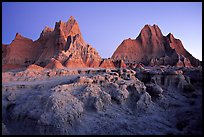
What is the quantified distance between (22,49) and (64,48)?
12.1 meters

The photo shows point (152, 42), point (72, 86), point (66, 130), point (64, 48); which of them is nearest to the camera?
point (66, 130)

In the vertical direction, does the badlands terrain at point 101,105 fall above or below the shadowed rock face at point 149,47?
below

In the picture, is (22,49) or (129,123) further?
(22,49)

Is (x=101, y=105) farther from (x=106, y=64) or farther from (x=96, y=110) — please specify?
(x=106, y=64)

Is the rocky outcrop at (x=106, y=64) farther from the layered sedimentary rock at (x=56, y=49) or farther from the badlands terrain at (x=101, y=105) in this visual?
the badlands terrain at (x=101, y=105)

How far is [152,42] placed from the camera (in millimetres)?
60469

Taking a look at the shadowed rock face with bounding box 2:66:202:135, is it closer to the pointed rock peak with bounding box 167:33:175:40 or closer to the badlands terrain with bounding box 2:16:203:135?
the badlands terrain with bounding box 2:16:203:135

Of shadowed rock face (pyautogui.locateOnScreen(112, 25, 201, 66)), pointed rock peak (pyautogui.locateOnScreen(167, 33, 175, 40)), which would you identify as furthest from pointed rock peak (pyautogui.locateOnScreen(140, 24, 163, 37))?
pointed rock peak (pyautogui.locateOnScreen(167, 33, 175, 40))

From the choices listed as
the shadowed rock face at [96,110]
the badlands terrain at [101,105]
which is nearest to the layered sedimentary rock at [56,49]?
the badlands terrain at [101,105]

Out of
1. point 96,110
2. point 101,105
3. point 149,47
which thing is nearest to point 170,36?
point 149,47

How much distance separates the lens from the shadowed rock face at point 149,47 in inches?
2306

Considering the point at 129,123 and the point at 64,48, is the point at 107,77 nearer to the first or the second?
the point at 129,123

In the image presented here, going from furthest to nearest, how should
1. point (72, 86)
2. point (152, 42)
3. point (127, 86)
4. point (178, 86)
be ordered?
point (152, 42), point (178, 86), point (127, 86), point (72, 86)

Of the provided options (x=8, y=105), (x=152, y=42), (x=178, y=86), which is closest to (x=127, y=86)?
(x=178, y=86)
